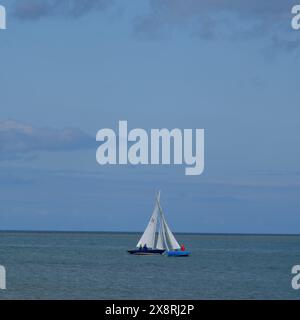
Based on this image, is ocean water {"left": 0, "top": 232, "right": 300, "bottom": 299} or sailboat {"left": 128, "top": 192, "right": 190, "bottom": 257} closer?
ocean water {"left": 0, "top": 232, "right": 300, "bottom": 299}

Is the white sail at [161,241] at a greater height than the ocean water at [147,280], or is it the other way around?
the white sail at [161,241]

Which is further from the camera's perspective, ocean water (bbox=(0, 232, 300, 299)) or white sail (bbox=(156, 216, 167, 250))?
white sail (bbox=(156, 216, 167, 250))

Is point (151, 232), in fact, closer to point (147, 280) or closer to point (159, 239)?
point (159, 239)

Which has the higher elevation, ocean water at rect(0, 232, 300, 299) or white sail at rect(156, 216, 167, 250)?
white sail at rect(156, 216, 167, 250)

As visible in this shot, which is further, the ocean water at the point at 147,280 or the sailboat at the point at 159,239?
the sailboat at the point at 159,239

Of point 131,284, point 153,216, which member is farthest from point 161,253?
point 131,284

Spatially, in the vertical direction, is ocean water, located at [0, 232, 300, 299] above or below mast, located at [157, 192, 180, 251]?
below

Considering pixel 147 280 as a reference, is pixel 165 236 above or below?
above

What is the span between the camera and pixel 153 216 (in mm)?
126812

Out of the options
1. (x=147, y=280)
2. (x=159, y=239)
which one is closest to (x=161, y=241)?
(x=159, y=239)

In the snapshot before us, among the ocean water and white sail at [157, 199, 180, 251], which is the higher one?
white sail at [157, 199, 180, 251]
